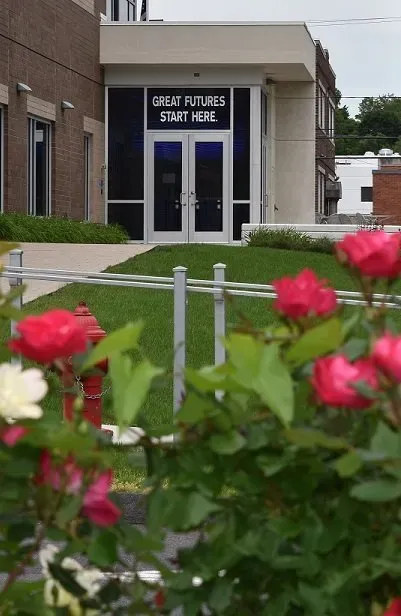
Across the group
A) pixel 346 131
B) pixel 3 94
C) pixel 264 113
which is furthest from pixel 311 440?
pixel 346 131

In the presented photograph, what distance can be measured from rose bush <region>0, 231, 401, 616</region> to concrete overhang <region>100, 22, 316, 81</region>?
1198 inches

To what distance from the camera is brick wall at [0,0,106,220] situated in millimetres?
26328

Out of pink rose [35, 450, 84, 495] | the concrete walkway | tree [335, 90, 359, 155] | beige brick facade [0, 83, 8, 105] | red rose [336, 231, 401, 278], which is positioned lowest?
the concrete walkway

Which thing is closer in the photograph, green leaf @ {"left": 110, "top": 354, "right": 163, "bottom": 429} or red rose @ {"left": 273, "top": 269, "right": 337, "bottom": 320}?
green leaf @ {"left": 110, "top": 354, "right": 163, "bottom": 429}

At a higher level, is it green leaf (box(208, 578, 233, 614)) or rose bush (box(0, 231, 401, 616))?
rose bush (box(0, 231, 401, 616))

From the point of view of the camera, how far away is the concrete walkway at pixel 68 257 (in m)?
18.1

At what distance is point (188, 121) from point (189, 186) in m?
1.66

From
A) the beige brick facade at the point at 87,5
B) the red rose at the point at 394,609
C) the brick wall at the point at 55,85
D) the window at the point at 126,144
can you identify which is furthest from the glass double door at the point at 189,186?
the red rose at the point at 394,609

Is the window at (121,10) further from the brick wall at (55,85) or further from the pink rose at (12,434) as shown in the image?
the pink rose at (12,434)

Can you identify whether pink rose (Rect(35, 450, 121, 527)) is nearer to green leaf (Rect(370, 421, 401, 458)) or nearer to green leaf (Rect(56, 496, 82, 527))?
green leaf (Rect(56, 496, 82, 527))

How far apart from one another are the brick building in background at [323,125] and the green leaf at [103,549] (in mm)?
40168

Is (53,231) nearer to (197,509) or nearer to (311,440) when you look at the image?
(197,509)

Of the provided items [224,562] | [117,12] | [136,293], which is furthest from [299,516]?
[117,12]

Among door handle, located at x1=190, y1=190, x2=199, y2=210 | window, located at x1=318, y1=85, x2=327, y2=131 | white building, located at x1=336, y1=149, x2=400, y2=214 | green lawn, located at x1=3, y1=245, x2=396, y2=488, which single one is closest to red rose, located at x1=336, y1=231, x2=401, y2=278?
green lawn, located at x1=3, y1=245, x2=396, y2=488
